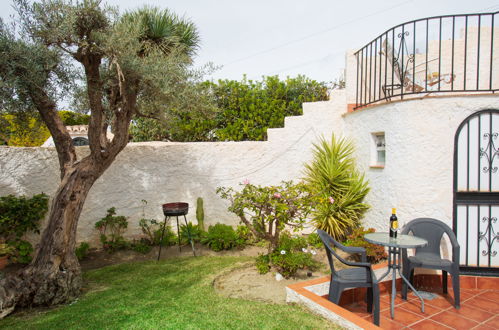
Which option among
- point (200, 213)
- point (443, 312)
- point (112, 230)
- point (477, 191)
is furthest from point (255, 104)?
point (443, 312)

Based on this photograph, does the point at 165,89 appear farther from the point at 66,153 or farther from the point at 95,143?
the point at 66,153

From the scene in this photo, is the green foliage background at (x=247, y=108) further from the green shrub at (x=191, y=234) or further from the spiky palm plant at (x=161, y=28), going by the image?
the green shrub at (x=191, y=234)

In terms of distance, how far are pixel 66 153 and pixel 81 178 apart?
0.45 meters

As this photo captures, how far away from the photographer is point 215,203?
23.4 ft

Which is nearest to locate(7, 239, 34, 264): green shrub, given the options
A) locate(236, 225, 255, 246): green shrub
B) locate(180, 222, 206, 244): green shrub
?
locate(180, 222, 206, 244): green shrub

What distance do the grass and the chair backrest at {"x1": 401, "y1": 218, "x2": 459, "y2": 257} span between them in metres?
2.08

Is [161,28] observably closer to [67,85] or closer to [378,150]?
[67,85]

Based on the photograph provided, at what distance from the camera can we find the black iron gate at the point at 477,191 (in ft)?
15.1

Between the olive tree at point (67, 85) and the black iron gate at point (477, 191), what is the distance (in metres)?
4.20

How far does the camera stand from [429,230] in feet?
15.0

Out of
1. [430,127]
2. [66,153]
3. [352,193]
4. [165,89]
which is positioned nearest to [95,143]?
[66,153]

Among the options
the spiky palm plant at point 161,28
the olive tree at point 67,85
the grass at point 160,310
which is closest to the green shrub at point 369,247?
the grass at point 160,310

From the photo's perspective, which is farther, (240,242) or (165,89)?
(240,242)

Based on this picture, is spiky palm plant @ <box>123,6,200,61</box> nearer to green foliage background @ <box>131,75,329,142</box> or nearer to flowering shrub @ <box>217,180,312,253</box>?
green foliage background @ <box>131,75,329,142</box>
